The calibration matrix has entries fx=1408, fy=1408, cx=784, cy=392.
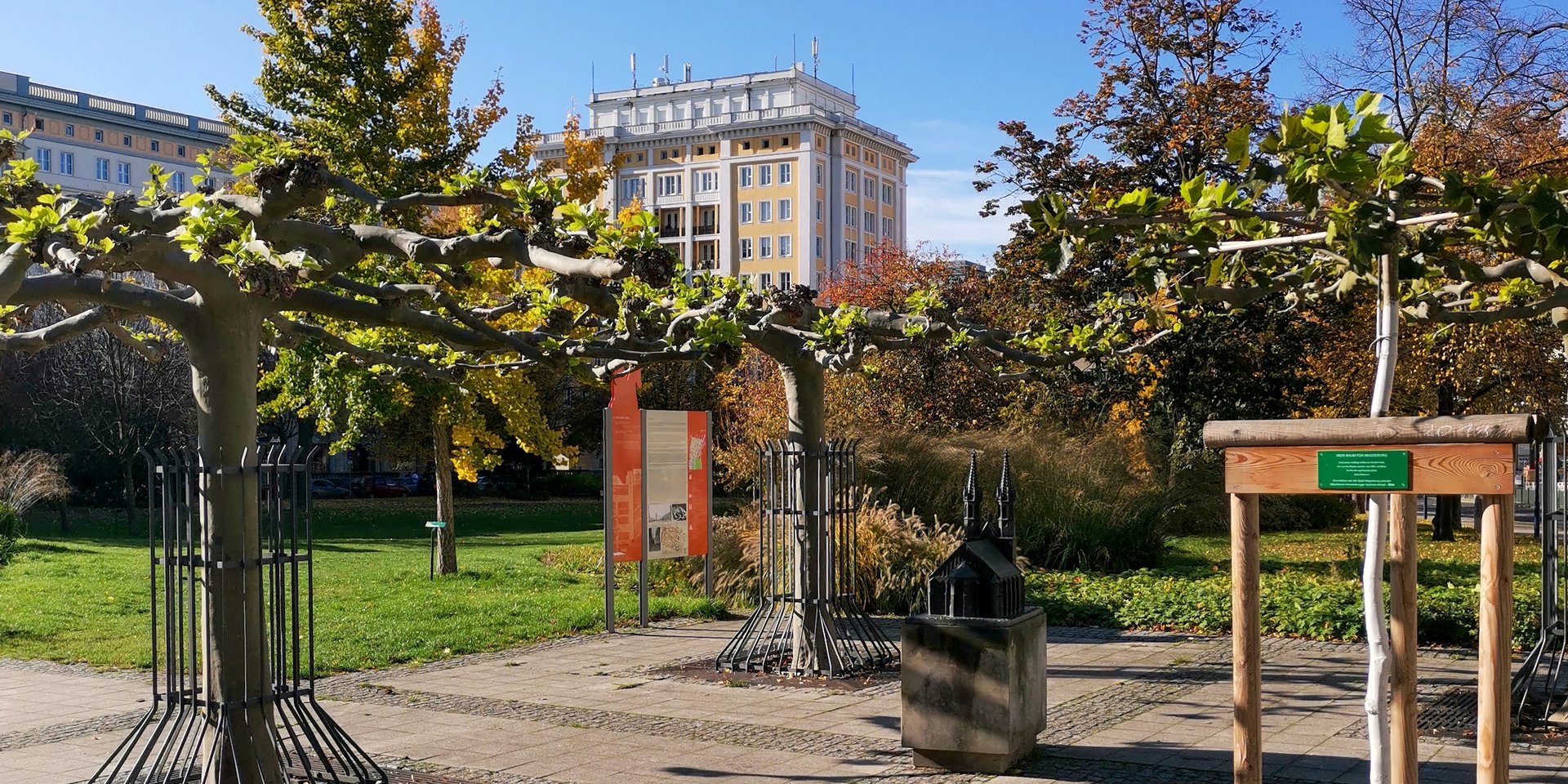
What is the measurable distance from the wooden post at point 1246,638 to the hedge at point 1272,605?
25.9 feet

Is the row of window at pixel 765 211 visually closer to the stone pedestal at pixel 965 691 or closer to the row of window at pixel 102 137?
the row of window at pixel 102 137

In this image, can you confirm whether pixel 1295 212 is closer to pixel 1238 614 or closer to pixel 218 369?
pixel 1238 614

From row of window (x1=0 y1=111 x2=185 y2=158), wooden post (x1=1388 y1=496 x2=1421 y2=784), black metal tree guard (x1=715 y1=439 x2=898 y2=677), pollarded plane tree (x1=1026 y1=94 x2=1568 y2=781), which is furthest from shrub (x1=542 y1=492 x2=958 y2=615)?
row of window (x1=0 y1=111 x2=185 y2=158)

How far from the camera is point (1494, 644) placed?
4.85 meters

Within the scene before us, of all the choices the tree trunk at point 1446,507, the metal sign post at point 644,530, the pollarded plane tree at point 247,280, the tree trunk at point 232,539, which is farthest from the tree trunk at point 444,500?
the tree trunk at point 1446,507

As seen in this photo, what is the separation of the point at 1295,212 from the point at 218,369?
472 cm

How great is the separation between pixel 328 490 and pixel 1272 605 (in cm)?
4409

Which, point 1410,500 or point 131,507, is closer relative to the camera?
point 1410,500

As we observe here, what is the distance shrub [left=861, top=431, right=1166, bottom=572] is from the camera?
59.6ft

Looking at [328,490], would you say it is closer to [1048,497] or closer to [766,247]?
[1048,497]

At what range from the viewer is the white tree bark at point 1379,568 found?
4.59 metres

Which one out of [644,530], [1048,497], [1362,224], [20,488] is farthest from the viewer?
[20,488]

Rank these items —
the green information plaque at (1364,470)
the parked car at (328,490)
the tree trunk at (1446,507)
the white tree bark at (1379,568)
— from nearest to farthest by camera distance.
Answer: the white tree bark at (1379,568)
the green information plaque at (1364,470)
the tree trunk at (1446,507)
the parked car at (328,490)

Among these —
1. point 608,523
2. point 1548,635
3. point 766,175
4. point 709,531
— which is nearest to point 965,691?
point 1548,635
